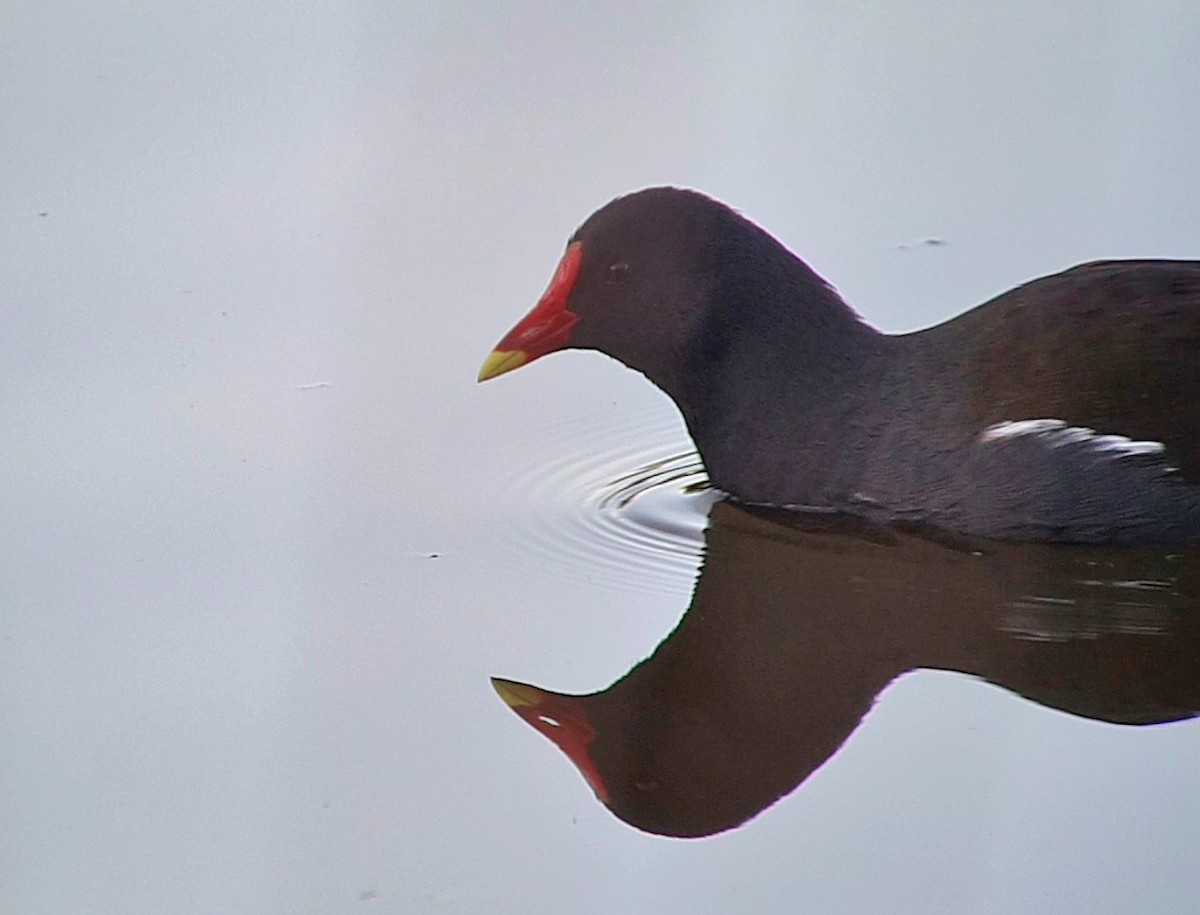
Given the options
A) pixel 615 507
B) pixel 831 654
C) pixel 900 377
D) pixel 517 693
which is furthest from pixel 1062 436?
pixel 517 693

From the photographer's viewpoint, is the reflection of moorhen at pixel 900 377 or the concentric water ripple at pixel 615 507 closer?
the reflection of moorhen at pixel 900 377

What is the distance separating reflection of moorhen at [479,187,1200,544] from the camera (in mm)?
3869

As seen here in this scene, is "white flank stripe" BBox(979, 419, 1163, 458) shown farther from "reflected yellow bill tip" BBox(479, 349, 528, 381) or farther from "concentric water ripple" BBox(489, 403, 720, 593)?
"reflected yellow bill tip" BBox(479, 349, 528, 381)

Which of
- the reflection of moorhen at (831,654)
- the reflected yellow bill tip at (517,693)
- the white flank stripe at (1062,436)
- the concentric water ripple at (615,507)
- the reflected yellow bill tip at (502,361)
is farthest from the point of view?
the reflected yellow bill tip at (502,361)

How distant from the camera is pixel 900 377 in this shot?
3.99m

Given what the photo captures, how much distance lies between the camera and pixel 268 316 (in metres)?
4.76

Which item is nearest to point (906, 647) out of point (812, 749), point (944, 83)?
point (812, 749)

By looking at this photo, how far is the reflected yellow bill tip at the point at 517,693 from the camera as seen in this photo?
3.53 meters

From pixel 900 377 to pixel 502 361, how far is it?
2.41 ft

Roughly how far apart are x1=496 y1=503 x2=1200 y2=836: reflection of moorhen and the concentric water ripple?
0.32 ft

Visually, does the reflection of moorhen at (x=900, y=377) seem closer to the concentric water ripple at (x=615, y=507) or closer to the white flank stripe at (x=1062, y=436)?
the white flank stripe at (x=1062, y=436)

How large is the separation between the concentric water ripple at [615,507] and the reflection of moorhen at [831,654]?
0.32ft

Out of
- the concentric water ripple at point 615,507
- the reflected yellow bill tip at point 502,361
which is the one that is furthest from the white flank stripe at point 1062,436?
the reflected yellow bill tip at point 502,361

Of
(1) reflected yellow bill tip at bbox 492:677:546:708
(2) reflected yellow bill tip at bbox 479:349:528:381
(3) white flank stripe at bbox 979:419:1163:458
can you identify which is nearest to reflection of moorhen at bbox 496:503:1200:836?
(1) reflected yellow bill tip at bbox 492:677:546:708
